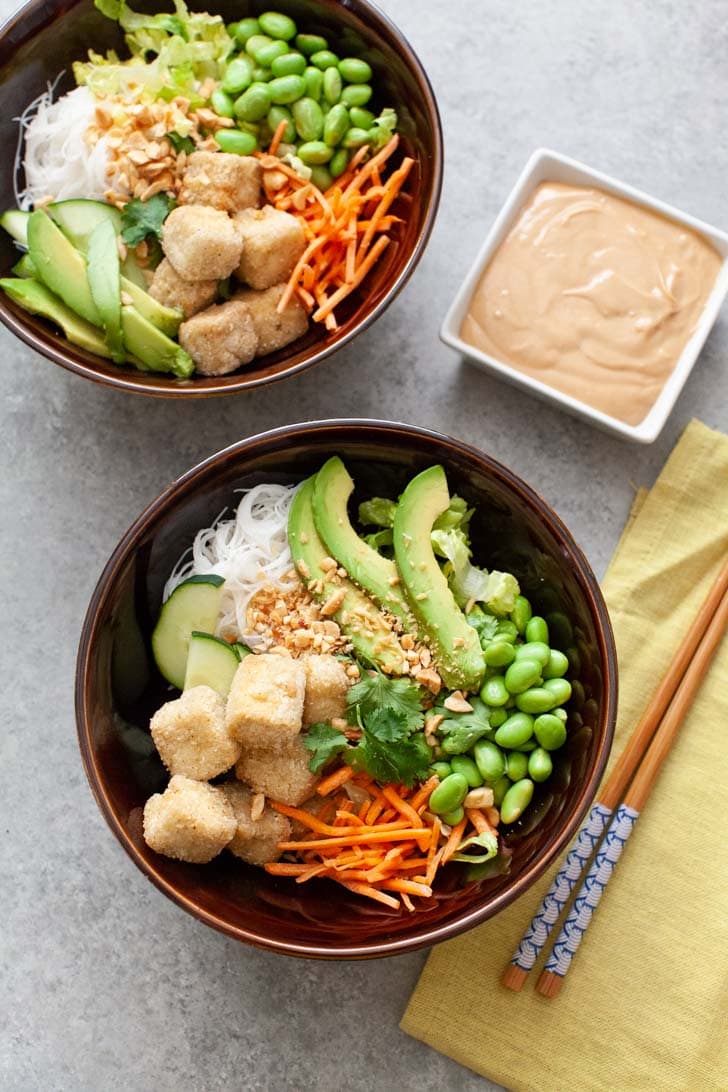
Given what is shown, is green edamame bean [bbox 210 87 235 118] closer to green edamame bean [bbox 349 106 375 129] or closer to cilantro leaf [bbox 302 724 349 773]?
green edamame bean [bbox 349 106 375 129]

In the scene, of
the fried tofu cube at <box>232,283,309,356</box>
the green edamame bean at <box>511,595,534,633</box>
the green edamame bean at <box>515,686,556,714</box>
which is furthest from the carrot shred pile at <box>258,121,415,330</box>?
the green edamame bean at <box>515,686,556,714</box>

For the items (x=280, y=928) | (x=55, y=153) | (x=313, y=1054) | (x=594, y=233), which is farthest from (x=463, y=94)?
(x=313, y=1054)

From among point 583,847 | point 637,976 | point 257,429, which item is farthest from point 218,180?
point 637,976

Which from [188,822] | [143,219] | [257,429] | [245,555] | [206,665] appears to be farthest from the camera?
[257,429]

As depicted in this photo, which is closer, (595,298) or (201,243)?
(201,243)

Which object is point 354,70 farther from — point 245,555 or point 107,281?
point 245,555

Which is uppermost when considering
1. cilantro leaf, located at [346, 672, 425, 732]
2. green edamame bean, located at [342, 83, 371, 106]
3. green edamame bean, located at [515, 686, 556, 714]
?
green edamame bean, located at [342, 83, 371, 106]
